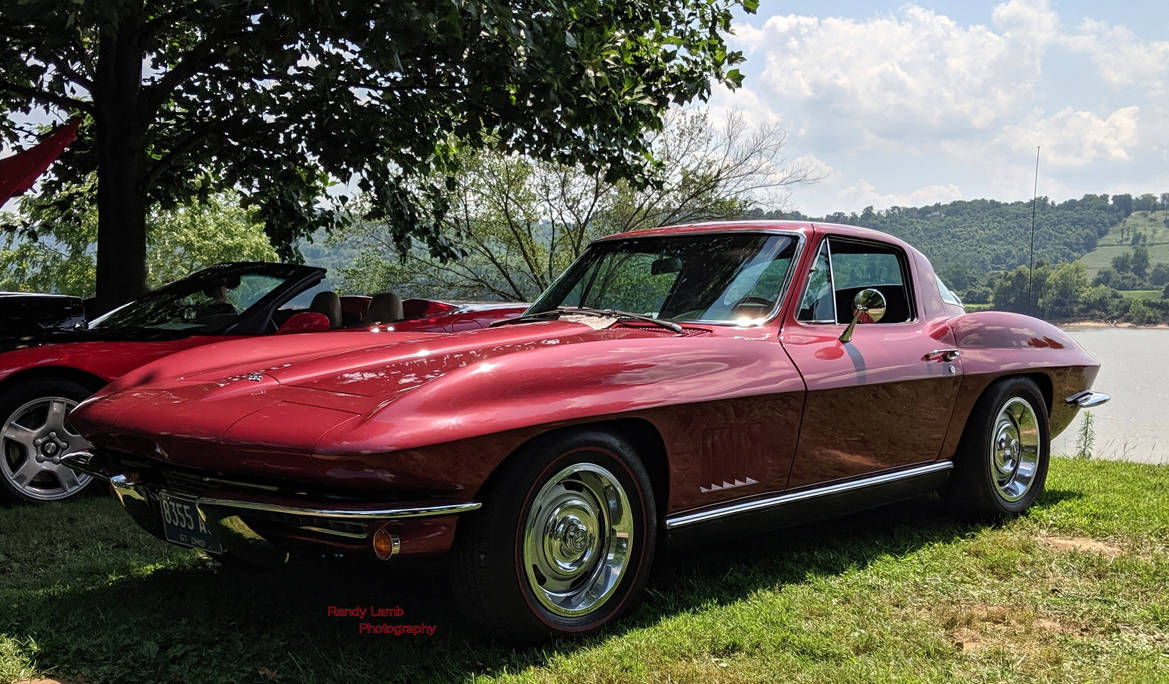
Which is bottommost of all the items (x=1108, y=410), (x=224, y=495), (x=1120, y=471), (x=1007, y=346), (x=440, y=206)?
(x=1108, y=410)

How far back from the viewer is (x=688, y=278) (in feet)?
13.9

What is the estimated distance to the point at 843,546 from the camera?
4426mm

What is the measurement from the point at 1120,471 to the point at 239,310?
6.56 m

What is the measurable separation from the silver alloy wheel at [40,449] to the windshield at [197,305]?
83cm

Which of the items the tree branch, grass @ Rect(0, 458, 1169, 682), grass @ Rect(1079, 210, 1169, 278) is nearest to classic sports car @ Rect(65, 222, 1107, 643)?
grass @ Rect(0, 458, 1169, 682)

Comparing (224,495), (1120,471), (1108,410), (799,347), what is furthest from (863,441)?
(1108,410)

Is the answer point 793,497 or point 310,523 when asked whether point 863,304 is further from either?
point 310,523

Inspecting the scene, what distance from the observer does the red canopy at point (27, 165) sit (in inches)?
324

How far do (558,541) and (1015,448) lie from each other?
324 cm

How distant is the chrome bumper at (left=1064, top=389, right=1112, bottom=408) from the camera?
217 inches

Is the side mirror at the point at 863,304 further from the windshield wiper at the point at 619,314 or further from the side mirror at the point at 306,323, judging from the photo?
the side mirror at the point at 306,323

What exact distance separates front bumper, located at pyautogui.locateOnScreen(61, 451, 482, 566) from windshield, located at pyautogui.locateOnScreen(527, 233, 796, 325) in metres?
1.66

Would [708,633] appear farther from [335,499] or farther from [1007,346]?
[1007,346]

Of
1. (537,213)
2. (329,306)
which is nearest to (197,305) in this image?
(329,306)
